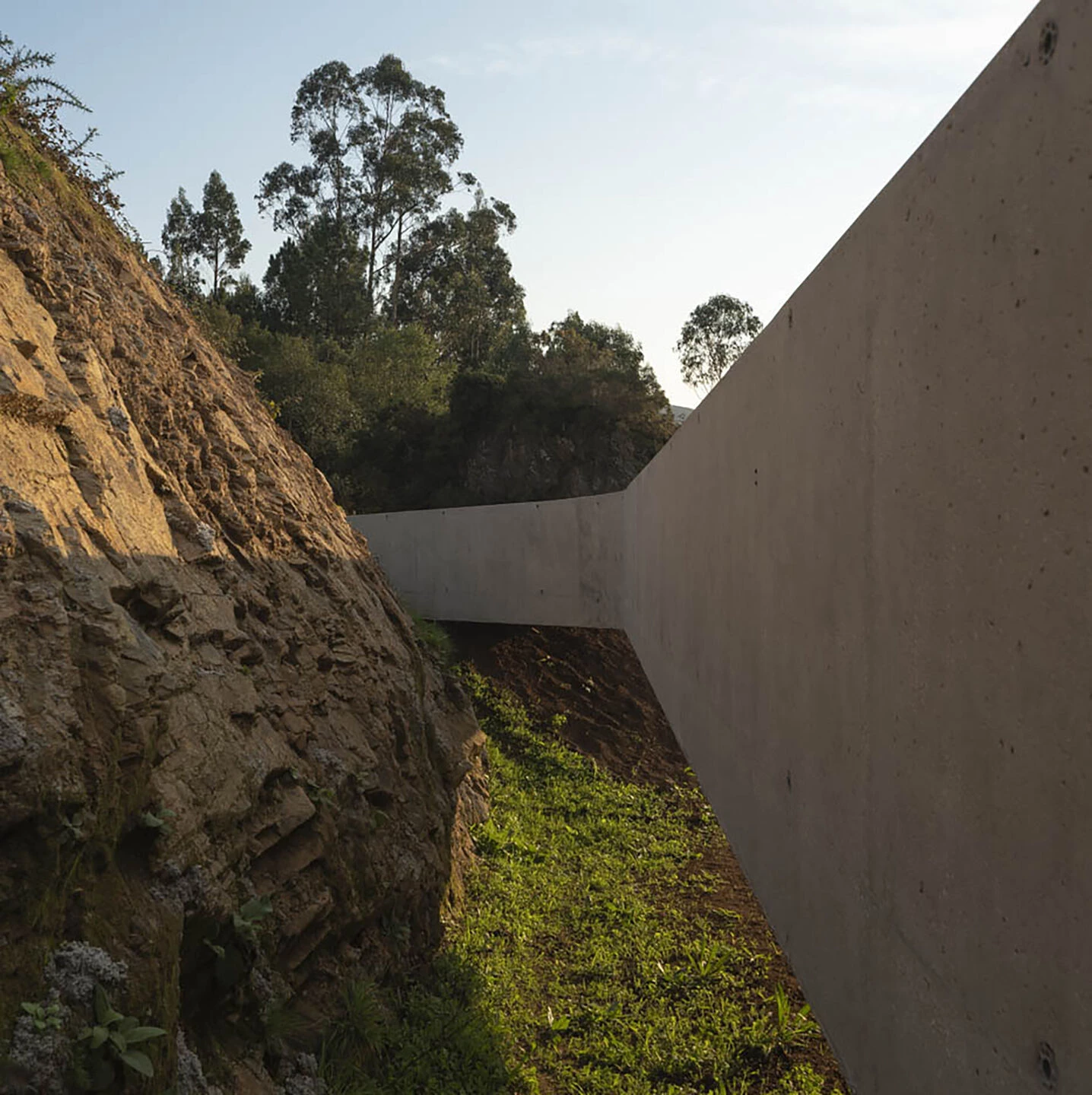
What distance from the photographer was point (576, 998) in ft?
15.9

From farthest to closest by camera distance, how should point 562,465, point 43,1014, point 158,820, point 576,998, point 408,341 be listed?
point 408,341
point 562,465
point 576,998
point 158,820
point 43,1014

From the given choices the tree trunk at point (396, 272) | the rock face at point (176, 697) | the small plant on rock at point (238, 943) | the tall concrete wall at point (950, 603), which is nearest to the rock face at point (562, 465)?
the rock face at point (176, 697)

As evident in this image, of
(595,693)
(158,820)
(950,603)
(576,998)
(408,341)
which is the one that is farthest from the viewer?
(408,341)

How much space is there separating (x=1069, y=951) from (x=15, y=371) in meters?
3.68

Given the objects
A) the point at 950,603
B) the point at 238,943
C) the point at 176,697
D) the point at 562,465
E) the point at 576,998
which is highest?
the point at 562,465

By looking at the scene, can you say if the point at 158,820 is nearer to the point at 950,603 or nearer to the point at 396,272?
the point at 950,603

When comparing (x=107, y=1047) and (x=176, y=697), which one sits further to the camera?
(x=176, y=697)

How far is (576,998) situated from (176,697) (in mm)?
2635

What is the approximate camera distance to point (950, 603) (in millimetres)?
1604

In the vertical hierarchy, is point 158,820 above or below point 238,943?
above

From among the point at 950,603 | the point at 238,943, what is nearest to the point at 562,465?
the point at 238,943

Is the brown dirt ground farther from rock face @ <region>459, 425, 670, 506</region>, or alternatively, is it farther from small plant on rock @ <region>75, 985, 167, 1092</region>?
rock face @ <region>459, 425, 670, 506</region>

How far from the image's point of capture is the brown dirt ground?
9.70 meters

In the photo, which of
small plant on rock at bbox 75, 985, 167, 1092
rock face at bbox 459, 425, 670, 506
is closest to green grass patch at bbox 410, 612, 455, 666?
small plant on rock at bbox 75, 985, 167, 1092
